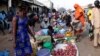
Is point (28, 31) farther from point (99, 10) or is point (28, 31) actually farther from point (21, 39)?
point (99, 10)

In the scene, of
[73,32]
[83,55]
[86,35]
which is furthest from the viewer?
[86,35]

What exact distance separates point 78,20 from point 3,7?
38.7ft

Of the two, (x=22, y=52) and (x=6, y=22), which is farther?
(x=6, y=22)

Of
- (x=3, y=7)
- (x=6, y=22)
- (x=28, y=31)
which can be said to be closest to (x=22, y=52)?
(x=28, y=31)

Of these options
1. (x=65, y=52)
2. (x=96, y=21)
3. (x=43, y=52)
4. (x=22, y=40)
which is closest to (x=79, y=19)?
(x=96, y=21)

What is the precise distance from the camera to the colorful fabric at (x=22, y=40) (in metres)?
6.91

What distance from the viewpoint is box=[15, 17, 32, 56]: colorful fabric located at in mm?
6906

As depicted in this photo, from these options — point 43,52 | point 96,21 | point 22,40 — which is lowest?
point 43,52

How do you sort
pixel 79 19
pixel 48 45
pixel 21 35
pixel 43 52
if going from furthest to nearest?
1. pixel 79 19
2. pixel 48 45
3. pixel 43 52
4. pixel 21 35

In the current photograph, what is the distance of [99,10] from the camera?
11.7 m

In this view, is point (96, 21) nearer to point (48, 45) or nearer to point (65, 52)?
point (65, 52)

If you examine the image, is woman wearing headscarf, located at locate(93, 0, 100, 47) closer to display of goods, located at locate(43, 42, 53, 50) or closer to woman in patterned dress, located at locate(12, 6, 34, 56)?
display of goods, located at locate(43, 42, 53, 50)

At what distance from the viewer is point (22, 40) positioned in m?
6.92

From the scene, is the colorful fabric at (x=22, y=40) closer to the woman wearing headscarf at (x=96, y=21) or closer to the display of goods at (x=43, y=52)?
the display of goods at (x=43, y=52)
